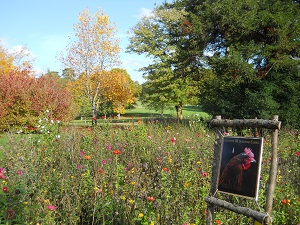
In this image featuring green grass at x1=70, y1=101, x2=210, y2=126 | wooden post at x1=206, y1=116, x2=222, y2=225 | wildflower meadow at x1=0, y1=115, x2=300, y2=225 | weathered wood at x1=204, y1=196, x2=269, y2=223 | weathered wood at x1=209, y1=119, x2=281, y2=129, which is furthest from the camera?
green grass at x1=70, y1=101, x2=210, y2=126

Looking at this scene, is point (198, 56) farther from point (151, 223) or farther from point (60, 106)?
point (151, 223)

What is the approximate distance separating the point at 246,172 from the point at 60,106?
14560mm

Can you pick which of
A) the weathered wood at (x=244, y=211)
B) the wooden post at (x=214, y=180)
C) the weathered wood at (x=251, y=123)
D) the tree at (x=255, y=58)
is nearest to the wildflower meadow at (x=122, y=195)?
the wooden post at (x=214, y=180)

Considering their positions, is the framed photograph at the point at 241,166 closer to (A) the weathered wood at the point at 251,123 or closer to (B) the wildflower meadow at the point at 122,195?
(A) the weathered wood at the point at 251,123

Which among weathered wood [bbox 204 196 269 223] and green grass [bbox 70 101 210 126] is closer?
weathered wood [bbox 204 196 269 223]

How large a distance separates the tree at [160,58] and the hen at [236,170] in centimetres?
2486

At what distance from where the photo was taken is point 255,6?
44.8ft

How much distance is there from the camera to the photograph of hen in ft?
8.73

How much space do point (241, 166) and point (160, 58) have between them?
1102 inches

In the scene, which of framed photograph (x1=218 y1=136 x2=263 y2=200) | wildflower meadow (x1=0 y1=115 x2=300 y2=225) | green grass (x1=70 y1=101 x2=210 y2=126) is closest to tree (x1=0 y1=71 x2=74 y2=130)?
green grass (x1=70 y1=101 x2=210 y2=126)

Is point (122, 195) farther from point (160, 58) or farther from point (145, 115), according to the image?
point (145, 115)

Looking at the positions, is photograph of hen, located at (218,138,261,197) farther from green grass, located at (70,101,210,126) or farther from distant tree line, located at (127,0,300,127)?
distant tree line, located at (127,0,300,127)

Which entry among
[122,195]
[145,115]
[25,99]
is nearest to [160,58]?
[25,99]

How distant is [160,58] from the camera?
99.2ft
